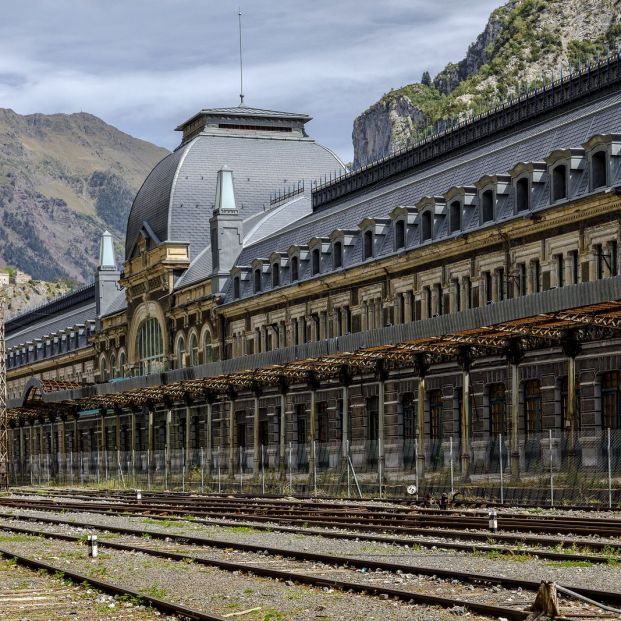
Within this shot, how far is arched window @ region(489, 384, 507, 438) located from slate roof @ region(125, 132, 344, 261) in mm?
42215

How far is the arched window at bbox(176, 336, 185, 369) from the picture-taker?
89.4 meters

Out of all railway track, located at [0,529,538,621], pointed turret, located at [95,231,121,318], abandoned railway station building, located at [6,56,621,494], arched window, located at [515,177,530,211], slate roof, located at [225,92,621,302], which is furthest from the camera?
pointed turret, located at [95,231,121,318]

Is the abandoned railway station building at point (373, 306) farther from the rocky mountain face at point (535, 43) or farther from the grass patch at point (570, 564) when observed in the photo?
the rocky mountain face at point (535, 43)

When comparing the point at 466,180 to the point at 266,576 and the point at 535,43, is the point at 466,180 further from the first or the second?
A: the point at 535,43

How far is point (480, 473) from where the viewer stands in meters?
45.3

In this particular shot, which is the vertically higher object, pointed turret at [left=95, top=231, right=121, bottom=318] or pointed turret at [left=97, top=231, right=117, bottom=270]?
pointed turret at [left=97, top=231, right=117, bottom=270]

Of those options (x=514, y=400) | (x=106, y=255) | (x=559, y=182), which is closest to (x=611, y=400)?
(x=514, y=400)

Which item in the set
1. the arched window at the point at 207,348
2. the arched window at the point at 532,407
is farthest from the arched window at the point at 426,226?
the arched window at the point at 207,348

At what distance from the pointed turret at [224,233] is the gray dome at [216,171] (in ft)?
19.5

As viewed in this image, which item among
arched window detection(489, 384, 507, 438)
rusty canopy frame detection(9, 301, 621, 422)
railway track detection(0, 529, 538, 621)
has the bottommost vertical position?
railway track detection(0, 529, 538, 621)

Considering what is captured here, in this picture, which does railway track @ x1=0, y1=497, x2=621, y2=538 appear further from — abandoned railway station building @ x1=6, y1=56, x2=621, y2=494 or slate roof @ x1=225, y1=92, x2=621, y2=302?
slate roof @ x1=225, y1=92, x2=621, y2=302

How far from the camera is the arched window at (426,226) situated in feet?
196

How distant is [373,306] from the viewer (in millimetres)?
65250

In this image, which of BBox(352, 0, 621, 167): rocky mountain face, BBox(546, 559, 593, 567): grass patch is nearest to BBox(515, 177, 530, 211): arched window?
BBox(546, 559, 593, 567): grass patch
